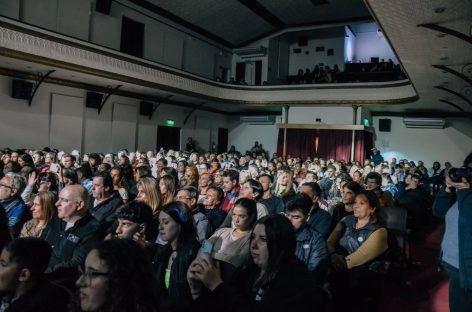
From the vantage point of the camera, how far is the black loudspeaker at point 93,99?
12.8m

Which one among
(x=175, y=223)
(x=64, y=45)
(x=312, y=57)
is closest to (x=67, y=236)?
(x=175, y=223)

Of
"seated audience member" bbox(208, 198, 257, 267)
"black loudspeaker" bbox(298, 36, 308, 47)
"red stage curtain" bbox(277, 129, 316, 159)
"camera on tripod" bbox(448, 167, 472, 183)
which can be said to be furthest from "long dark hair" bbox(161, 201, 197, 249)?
"black loudspeaker" bbox(298, 36, 308, 47)

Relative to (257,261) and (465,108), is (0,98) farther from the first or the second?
(465,108)

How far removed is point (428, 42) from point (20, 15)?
10.6 meters

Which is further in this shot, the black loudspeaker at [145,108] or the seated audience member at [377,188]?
the black loudspeaker at [145,108]

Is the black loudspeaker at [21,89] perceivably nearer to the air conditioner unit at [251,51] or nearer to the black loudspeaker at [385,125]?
the air conditioner unit at [251,51]

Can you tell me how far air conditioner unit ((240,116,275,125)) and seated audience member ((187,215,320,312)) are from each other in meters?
16.8

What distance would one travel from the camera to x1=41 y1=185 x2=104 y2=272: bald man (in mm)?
2570

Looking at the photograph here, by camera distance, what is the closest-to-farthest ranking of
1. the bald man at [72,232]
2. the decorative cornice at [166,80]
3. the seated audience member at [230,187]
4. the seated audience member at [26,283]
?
the seated audience member at [26,283] → the bald man at [72,232] → the seated audience member at [230,187] → the decorative cornice at [166,80]

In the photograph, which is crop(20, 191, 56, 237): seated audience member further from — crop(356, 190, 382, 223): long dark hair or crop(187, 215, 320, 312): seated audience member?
crop(356, 190, 382, 223): long dark hair

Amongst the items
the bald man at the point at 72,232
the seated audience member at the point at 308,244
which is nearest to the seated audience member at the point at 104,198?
the bald man at the point at 72,232

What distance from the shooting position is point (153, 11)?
1487 cm

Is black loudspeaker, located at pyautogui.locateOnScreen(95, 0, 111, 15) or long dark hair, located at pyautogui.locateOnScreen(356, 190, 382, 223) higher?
black loudspeaker, located at pyautogui.locateOnScreen(95, 0, 111, 15)

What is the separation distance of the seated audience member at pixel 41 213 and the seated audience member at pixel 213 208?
1.35 m
